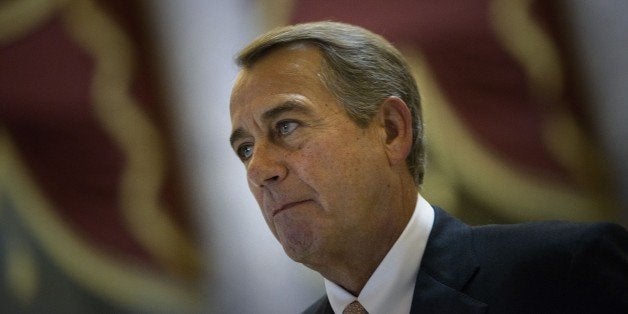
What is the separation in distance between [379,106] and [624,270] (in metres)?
0.61

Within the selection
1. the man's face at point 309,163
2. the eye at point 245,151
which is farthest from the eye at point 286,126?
the eye at point 245,151

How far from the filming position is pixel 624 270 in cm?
139

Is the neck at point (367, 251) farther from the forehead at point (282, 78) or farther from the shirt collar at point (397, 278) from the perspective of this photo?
the forehead at point (282, 78)

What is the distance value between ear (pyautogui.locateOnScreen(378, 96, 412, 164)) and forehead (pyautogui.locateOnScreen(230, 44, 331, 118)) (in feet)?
0.49

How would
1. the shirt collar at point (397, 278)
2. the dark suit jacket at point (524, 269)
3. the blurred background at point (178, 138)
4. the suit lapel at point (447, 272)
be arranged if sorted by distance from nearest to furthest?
the dark suit jacket at point (524, 269) → the suit lapel at point (447, 272) → the shirt collar at point (397, 278) → the blurred background at point (178, 138)

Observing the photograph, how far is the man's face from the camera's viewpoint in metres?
1.60

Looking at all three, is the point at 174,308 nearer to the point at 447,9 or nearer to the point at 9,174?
the point at 9,174

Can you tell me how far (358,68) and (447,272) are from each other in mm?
478

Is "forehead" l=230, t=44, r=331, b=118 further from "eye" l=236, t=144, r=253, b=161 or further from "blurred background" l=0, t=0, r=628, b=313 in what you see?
"blurred background" l=0, t=0, r=628, b=313

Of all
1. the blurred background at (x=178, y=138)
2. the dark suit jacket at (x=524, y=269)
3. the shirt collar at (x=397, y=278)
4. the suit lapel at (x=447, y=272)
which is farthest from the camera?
the blurred background at (x=178, y=138)

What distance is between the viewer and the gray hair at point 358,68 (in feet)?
5.56

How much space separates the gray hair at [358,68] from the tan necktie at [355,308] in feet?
1.08

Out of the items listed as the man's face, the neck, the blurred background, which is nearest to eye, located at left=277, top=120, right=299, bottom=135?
the man's face

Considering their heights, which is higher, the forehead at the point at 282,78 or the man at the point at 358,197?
the forehead at the point at 282,78
